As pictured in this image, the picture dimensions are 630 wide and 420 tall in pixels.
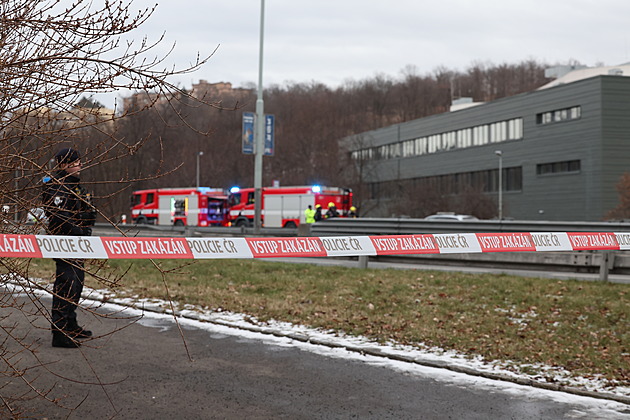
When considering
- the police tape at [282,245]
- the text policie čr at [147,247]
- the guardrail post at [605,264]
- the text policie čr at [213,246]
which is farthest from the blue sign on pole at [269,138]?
the text policie čr at [147,247]

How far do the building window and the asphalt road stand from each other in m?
55.6

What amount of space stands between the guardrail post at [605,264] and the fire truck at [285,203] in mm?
30581

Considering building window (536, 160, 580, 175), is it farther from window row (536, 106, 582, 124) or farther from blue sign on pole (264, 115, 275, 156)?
blue sign on pole (264, 115, 275, 156)

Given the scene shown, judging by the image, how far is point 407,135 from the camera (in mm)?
80625

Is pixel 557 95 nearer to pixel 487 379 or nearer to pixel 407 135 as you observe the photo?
pixel 407 135

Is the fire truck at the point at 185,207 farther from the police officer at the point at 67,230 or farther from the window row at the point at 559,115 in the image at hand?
the police officer at the point at 67,230

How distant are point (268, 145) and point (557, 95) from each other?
38.2 meters

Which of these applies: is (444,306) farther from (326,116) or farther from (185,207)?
(326,116)

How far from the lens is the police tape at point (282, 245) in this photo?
16.2 feet

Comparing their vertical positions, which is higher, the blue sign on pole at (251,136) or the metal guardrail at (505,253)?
the blue sign on pole at (251,136)

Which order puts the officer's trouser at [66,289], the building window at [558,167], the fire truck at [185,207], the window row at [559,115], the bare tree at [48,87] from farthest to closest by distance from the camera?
the building window at [558,167] < the window row at [559,115] < the fire truck at [185,207] < the officer's trouser at [66,289] < the bare tree at [48,87]

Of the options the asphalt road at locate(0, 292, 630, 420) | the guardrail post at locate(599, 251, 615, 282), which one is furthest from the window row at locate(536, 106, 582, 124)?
the asphalt road at locate(0, 292, 630, 420)

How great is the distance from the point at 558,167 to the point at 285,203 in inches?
1097

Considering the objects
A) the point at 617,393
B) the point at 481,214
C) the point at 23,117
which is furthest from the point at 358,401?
the point at 481,214
